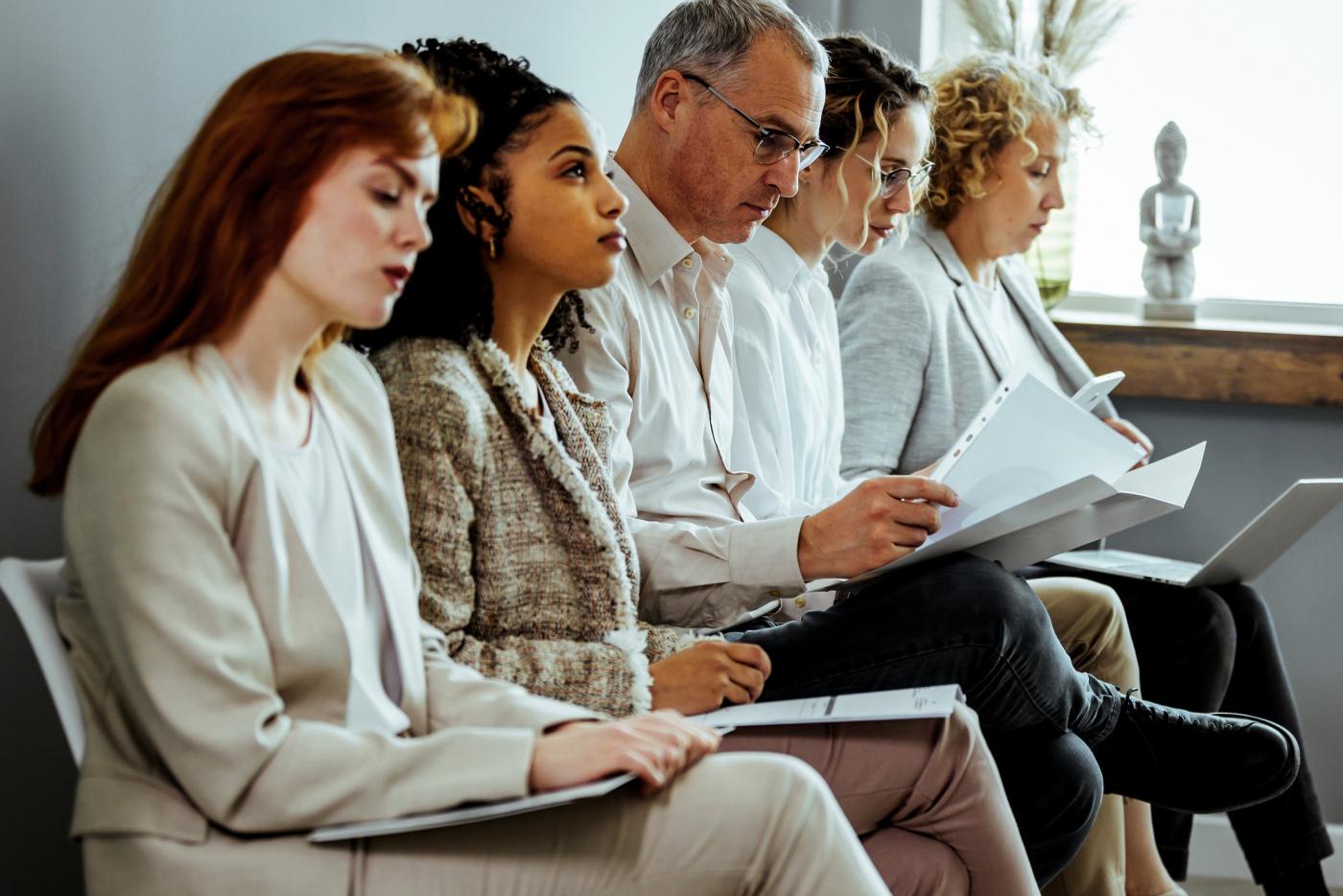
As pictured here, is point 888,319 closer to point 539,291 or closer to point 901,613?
point 901,613

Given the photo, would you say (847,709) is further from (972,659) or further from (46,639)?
(46,639)

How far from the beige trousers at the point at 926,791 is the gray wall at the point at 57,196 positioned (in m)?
0.53

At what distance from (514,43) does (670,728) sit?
3.58 feet

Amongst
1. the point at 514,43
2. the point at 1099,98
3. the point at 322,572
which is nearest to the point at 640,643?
the point at 322,572

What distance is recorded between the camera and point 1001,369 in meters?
2.19

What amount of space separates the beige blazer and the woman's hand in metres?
0.02

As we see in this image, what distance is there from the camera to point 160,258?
33.7 inches

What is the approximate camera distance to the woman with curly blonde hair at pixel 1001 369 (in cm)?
207

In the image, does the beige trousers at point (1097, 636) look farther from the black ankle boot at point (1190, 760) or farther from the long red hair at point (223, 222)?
the long red hair at point (223, 222)

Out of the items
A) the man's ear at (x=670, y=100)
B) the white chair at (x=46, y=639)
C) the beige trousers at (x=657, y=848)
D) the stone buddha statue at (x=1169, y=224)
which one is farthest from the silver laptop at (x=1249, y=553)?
the white chair at (x=46, y=639)

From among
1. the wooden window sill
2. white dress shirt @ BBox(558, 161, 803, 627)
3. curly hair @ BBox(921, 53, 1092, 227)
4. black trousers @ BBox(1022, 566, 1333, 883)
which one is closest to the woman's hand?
white dress shirt @ BBox(558, 161, 803, 627)

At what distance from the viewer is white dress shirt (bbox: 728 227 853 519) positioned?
69.8 inches

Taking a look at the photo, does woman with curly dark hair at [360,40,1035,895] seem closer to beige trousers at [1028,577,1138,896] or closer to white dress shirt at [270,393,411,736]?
white dress shirt at [270,393,411,736]

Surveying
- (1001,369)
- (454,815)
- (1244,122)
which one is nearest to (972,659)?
(454,815)
